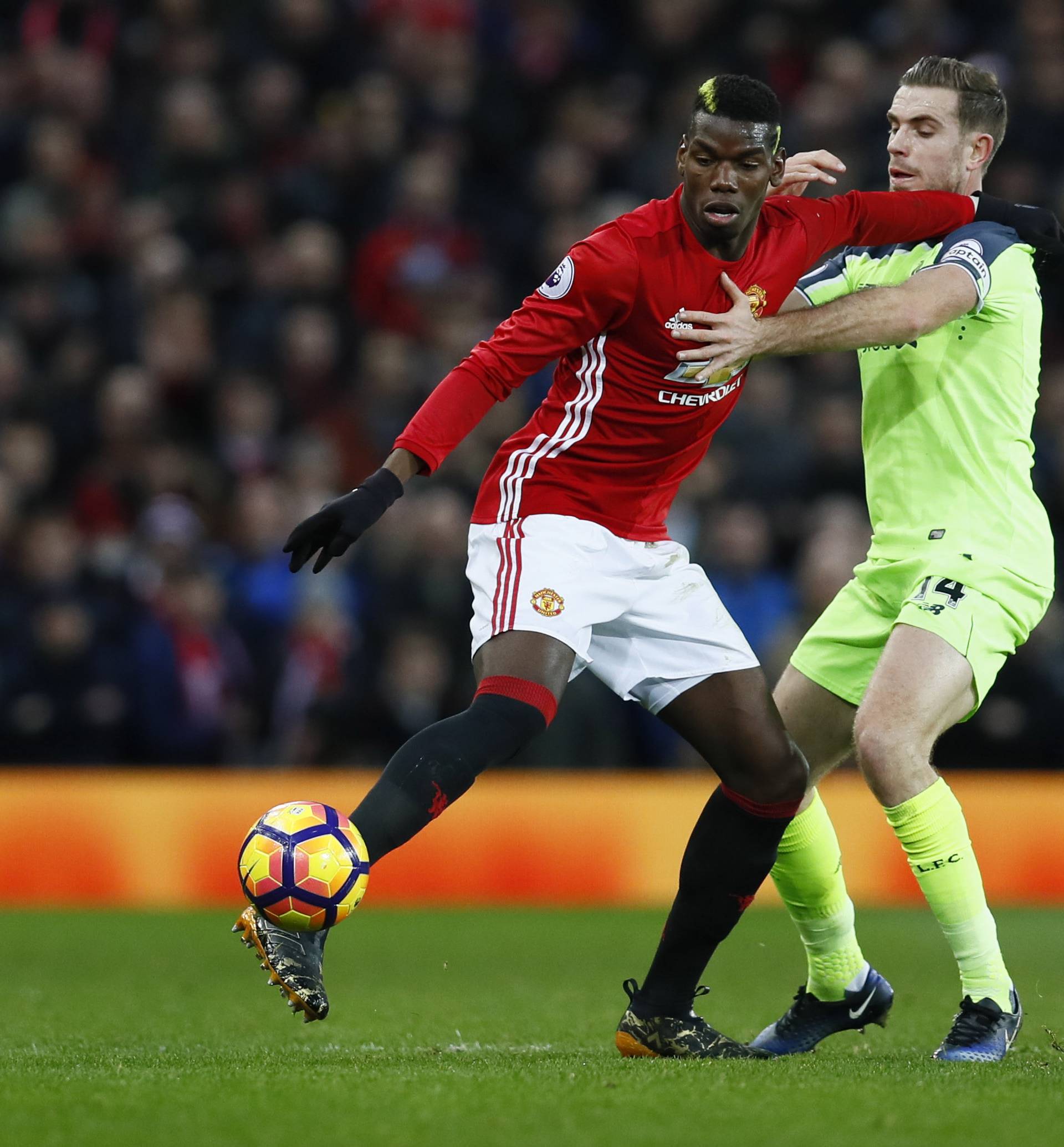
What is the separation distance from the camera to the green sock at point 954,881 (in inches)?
190

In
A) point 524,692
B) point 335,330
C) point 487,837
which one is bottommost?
point 487,837

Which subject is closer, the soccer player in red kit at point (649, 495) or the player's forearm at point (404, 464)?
the player's forearm at point (404, 464)

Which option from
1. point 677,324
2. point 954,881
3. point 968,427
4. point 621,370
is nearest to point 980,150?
point 968,427

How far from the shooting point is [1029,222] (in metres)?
5.31

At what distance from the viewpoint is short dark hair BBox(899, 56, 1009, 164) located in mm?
5379

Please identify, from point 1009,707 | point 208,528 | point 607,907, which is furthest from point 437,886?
point 1009,707

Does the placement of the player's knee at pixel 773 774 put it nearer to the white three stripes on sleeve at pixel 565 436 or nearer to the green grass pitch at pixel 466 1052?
the green grass pitch at pixel 466 1052

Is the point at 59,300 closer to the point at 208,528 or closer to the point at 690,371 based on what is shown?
the point at 208,528

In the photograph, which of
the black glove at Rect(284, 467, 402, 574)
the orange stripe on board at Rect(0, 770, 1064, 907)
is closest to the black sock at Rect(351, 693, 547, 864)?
the black glove at Rect(284, 467, 402, 574)

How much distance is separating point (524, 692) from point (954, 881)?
133 cm

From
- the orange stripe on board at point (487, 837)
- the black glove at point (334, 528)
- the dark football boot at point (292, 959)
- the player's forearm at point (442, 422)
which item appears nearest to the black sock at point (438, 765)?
the dark football boot at point (292, 959)

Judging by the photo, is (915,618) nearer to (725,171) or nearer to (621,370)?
(621,370)

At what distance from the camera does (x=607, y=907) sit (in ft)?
33.0

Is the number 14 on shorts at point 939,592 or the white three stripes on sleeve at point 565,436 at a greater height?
the white three stripes on sleeve at point 565,436
